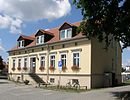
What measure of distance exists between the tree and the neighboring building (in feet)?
16.4

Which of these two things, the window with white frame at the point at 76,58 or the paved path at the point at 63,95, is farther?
the window with white frame at the point at 76,58

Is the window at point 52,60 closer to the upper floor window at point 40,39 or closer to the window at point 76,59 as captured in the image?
the upper floor window at point 40,39

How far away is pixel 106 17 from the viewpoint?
22906mm

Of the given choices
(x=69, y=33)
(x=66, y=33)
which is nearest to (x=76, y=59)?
(x=69, y=33)

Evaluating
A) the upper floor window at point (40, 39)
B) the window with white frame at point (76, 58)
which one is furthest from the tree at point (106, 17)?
the upper floor window at point (40, 39)

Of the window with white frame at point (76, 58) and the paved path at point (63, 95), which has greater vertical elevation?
the window with white frame at point (76, 58)

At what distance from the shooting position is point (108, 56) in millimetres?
36344

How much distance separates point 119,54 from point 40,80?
39.2ft

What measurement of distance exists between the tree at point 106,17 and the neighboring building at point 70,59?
5.00m

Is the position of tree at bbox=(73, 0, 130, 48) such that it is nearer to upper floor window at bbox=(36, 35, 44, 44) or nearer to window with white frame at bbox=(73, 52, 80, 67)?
window with white frame at bbox=(73, 52, 80, 67)

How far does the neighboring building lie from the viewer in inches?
1300

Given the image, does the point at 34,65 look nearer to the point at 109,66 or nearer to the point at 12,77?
the point at 12,77

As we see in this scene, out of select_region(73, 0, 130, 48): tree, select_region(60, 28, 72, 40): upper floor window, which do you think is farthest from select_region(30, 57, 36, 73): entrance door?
select_region(73, 0, 130, 48): tree

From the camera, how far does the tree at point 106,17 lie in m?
22.3
